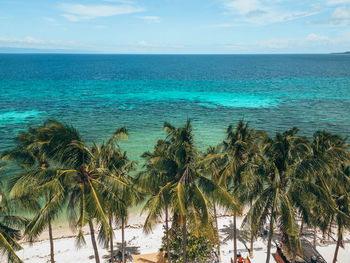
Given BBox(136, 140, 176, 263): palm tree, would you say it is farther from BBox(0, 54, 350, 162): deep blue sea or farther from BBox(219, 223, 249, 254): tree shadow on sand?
BBox(0, 54, 350, 162): deep blue sea

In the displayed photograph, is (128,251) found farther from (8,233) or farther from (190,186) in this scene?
(190,186)

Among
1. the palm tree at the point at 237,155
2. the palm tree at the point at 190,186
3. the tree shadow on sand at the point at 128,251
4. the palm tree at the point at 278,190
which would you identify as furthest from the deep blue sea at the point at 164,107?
the palm tree at the point at 278,190

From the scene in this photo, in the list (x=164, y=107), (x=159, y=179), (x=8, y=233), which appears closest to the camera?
(x=8, y=233)

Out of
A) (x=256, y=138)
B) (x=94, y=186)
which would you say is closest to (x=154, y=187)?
(x=94, y=186)

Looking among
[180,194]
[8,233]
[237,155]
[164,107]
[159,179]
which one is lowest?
[8,233]

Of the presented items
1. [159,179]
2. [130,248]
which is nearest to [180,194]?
[159,179]

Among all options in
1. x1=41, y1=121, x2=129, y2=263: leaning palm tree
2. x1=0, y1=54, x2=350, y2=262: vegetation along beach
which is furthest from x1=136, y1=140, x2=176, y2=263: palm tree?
x1=41, y1=121, x2=129, y2=263: leaning palm tree

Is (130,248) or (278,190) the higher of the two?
(278,190)

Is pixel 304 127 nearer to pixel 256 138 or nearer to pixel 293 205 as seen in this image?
pixel 256 138
